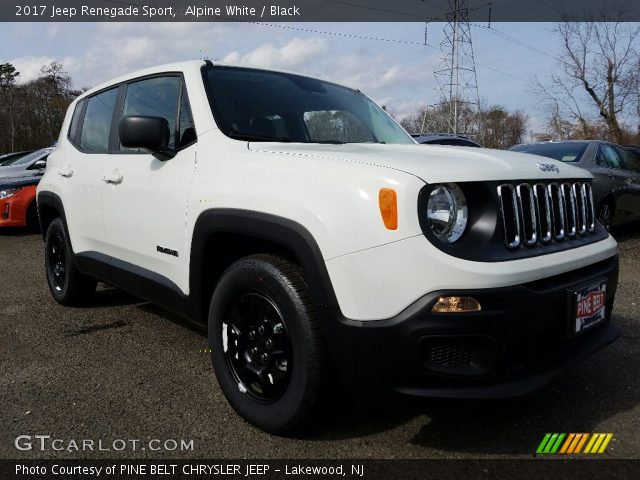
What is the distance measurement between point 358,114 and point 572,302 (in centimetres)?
196

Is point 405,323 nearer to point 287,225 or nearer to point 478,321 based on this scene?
point 478,321

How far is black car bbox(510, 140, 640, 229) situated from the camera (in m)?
7.07

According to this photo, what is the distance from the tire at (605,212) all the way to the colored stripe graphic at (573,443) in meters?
5.50

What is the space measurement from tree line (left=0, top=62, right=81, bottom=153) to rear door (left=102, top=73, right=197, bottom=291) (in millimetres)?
49156

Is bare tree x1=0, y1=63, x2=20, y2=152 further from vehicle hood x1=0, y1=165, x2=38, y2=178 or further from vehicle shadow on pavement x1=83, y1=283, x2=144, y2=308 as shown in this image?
vehicle shadow on pavement x1=83, y1=283, x2=144, y2=308

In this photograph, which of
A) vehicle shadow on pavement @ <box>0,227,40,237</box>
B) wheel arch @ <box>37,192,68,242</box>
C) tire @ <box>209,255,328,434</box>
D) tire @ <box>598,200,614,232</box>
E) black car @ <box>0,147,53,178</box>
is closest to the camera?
tire @ <box>209,255,328,434</box>

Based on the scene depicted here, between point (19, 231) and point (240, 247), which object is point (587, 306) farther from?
point (19, 231)

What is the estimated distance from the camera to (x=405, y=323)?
1.94m

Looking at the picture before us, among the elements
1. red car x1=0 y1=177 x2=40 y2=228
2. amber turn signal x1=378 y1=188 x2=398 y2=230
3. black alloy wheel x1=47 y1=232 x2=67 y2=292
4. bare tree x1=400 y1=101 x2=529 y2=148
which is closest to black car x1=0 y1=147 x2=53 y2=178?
red car x1=0 y1=177 x2=40 y2=228

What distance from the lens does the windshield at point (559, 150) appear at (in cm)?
705

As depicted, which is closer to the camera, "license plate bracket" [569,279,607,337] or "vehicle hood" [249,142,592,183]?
"vehicle hood" [249,142,592,183]

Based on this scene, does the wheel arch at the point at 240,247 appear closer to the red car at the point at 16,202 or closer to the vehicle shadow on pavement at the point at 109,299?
the vehicle shadow on pavement at the point at 109,299

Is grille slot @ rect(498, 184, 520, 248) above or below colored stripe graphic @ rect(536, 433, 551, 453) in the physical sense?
above

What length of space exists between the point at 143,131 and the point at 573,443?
2544 mm
